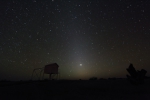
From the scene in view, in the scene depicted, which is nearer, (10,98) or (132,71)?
(10,98)

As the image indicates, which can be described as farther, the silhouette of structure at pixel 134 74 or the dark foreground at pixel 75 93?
the silhouette of structure at pixel 134 74

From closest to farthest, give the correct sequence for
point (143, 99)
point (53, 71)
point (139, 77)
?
point (143, 99) → point (139, 77) → point (53, 71)

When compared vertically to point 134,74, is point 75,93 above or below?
below

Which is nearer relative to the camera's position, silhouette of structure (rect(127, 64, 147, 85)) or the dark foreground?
the dark foreground

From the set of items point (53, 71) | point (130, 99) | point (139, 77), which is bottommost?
point (130, 99)

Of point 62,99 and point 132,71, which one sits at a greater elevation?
point 132,71

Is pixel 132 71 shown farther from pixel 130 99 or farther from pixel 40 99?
pixel 40 99

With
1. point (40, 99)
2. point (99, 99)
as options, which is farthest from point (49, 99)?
Result: point (99, 99)

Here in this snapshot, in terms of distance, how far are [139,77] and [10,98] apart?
59.0 feet

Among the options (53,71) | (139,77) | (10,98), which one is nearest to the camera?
(10,98)

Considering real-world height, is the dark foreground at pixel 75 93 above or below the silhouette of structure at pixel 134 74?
below

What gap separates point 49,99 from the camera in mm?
11945

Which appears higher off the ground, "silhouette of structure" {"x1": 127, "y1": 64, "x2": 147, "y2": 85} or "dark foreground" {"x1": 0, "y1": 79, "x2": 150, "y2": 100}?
"silhouette of structure" {"x1": 127, "y1": 64, "x2": 147, "y2": 85}

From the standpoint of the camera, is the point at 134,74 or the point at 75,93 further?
the point at 134,74
